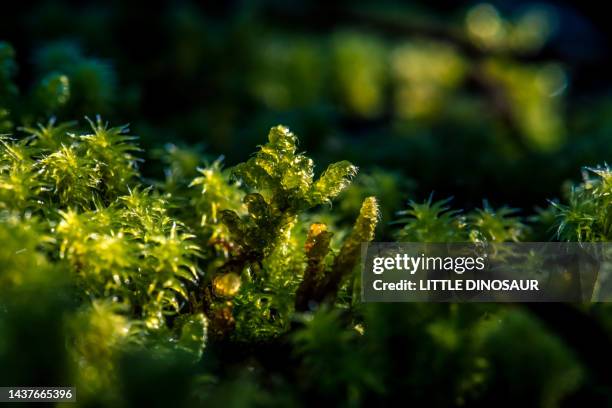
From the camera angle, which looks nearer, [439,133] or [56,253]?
[56,253]

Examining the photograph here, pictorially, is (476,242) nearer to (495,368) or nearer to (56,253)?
(495,368)

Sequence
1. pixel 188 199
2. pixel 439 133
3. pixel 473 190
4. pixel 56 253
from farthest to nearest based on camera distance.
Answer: pixel 439 133 → pixel 473 190 → pixel 188 199 → pixel 56 253

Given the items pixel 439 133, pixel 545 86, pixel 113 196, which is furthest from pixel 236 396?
pixel 545 86

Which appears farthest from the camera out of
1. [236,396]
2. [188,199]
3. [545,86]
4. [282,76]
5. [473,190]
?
[545,86]

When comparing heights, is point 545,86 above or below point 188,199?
above

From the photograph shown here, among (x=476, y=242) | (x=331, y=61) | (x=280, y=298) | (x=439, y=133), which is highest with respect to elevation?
(x=331, y=61)

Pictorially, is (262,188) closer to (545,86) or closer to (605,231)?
(605,231)

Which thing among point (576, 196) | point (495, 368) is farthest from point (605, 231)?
point (495, 368)

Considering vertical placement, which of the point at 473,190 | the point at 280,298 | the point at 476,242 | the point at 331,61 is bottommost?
the point at 280,298

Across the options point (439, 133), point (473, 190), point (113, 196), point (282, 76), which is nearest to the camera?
point (113, 196)
